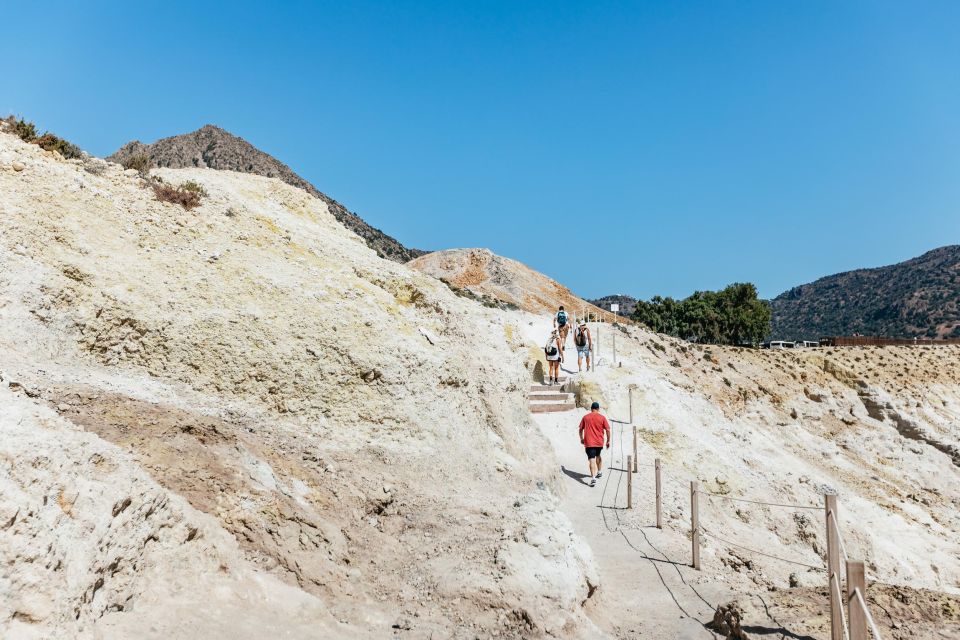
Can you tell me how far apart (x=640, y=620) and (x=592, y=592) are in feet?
2.53

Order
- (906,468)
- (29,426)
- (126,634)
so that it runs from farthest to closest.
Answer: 1. (906,468)
2. (29,426)
3. (126,634)

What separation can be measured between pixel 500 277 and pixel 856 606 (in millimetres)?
52345

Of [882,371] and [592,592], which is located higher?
[882,371]

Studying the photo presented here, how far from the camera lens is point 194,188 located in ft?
40.8

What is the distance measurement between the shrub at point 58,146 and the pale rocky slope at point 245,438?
2.22ft

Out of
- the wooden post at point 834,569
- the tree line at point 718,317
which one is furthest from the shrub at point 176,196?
the tree line at point 718,317

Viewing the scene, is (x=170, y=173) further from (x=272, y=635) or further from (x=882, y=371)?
(x=882, y=371)

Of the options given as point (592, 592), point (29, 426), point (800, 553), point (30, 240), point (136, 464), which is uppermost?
point (30, 240)

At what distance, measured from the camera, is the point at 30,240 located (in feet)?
29.8

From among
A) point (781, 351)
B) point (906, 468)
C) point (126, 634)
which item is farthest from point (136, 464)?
point (781, 351)

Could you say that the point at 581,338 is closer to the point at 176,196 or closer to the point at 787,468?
the point at 787,468

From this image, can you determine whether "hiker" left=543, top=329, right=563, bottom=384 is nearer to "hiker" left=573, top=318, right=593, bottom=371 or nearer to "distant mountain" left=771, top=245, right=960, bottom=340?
"hiker" left=573, top=318, right=593, bottom=371

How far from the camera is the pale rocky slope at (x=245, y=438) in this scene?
455cm

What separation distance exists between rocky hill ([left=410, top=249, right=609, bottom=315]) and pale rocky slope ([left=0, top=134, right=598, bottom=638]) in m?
40.3
